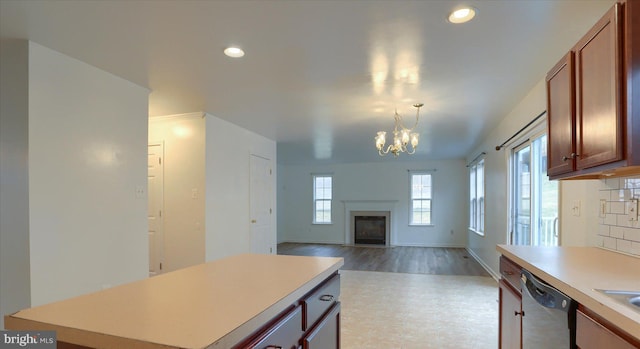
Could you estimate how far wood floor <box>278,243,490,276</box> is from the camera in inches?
234

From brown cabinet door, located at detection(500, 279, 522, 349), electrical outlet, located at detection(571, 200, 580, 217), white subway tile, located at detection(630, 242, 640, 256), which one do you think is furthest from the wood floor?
white subway tile, located at detection(630, 242, 640, 256)

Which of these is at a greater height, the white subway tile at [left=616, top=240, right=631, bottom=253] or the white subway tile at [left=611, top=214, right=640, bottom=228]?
the white subway tile at [left=611, top=214, right=640, bottom=228]

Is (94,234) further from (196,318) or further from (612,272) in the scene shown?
(612,272)

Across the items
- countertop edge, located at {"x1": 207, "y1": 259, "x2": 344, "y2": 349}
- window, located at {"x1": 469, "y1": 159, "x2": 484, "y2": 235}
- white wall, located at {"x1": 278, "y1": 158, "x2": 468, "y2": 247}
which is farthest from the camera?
white wall, located at {"x1": 278, "y1": 158, "x2": 468, "y2": 247}

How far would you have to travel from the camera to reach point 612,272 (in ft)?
4.88

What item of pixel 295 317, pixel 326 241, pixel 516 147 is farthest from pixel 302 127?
pixel 326 241

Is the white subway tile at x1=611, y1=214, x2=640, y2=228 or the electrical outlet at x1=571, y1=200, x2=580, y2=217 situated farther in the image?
the electrical outlet at x1=571, y1=200, x2=580, y2=217

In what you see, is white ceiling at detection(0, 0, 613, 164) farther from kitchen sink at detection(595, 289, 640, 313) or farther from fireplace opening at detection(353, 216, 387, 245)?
fireplace opening at detection(353, 216, 387, 245)

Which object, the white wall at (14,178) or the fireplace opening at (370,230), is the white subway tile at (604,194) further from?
the fireplace opening at (370,230)

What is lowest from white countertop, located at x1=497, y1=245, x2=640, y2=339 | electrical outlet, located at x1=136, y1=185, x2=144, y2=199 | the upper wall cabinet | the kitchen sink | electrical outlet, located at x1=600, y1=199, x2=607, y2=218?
white countertop, located at x1=497, y1=245, x2=640, y2=339

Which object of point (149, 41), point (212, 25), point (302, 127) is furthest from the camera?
point (302, 127)

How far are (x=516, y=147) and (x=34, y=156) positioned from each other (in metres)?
4.78

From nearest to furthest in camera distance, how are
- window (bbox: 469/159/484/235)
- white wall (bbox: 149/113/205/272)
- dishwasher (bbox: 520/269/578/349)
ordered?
dishwasher (bbox: 520/269/578/349)
white wall (bbox: 149/113/205/272)
window (bbox: 469/159/484/235)

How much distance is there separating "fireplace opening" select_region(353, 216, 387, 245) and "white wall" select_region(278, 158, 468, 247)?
14.5 inches
